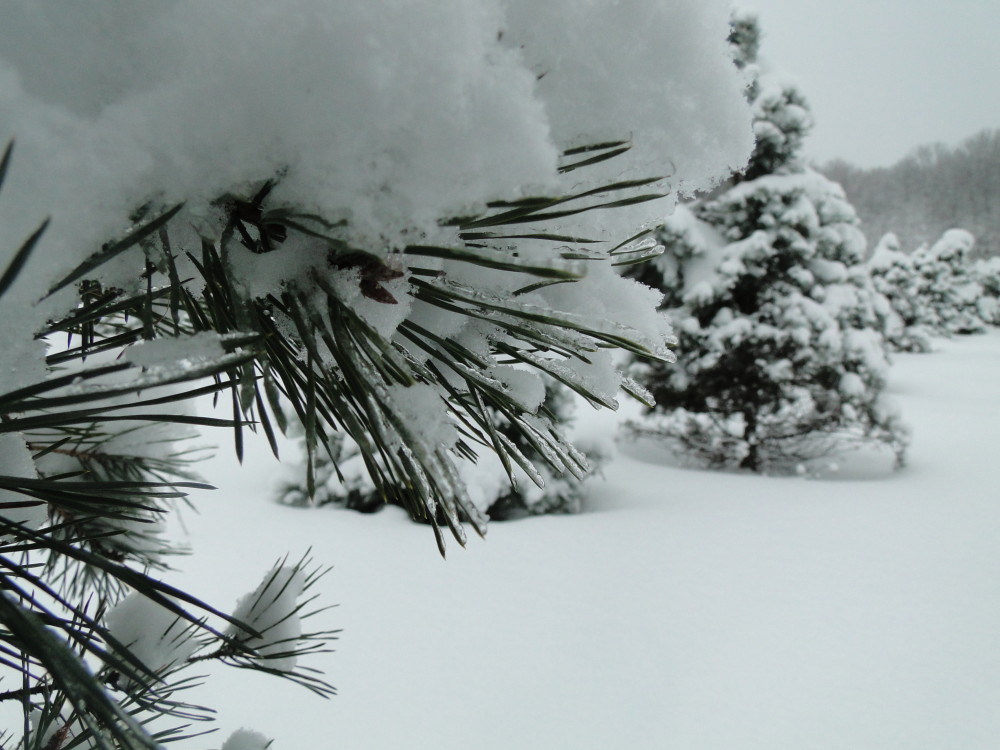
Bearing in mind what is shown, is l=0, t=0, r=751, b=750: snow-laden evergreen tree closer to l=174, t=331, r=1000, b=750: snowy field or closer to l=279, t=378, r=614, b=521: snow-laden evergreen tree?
l=174, t=331, r=1000, b=750: snowy field

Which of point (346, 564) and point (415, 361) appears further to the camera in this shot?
point (346, 564)

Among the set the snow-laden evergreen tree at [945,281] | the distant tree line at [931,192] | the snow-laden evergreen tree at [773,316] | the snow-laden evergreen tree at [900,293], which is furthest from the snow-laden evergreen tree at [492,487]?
the distant tree line at [931,192]

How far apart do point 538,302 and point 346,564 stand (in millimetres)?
3122

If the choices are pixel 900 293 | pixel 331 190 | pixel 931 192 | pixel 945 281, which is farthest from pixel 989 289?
pixel 331 190

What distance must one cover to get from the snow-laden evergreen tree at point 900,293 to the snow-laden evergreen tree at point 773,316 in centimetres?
904

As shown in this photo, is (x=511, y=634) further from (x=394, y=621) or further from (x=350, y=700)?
(x=350, y=700)

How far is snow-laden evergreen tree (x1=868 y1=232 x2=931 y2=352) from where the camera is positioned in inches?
559

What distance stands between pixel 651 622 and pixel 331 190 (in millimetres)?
2745

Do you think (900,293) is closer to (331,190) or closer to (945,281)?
(945,281)

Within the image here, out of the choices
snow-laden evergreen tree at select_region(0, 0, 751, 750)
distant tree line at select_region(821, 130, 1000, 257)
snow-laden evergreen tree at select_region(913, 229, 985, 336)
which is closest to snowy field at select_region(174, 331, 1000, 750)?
snow-laden evergreen tree at select_region(0, 0, 751, 750)

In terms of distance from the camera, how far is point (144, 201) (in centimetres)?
31

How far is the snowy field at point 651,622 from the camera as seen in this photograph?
2.04 metres

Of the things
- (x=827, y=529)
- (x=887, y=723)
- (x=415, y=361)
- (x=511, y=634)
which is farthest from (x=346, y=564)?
(x=415, y=361)

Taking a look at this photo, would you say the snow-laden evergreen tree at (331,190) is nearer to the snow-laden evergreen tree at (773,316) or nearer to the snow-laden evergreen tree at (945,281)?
the snow-laden evergreen tree at (773,316)
